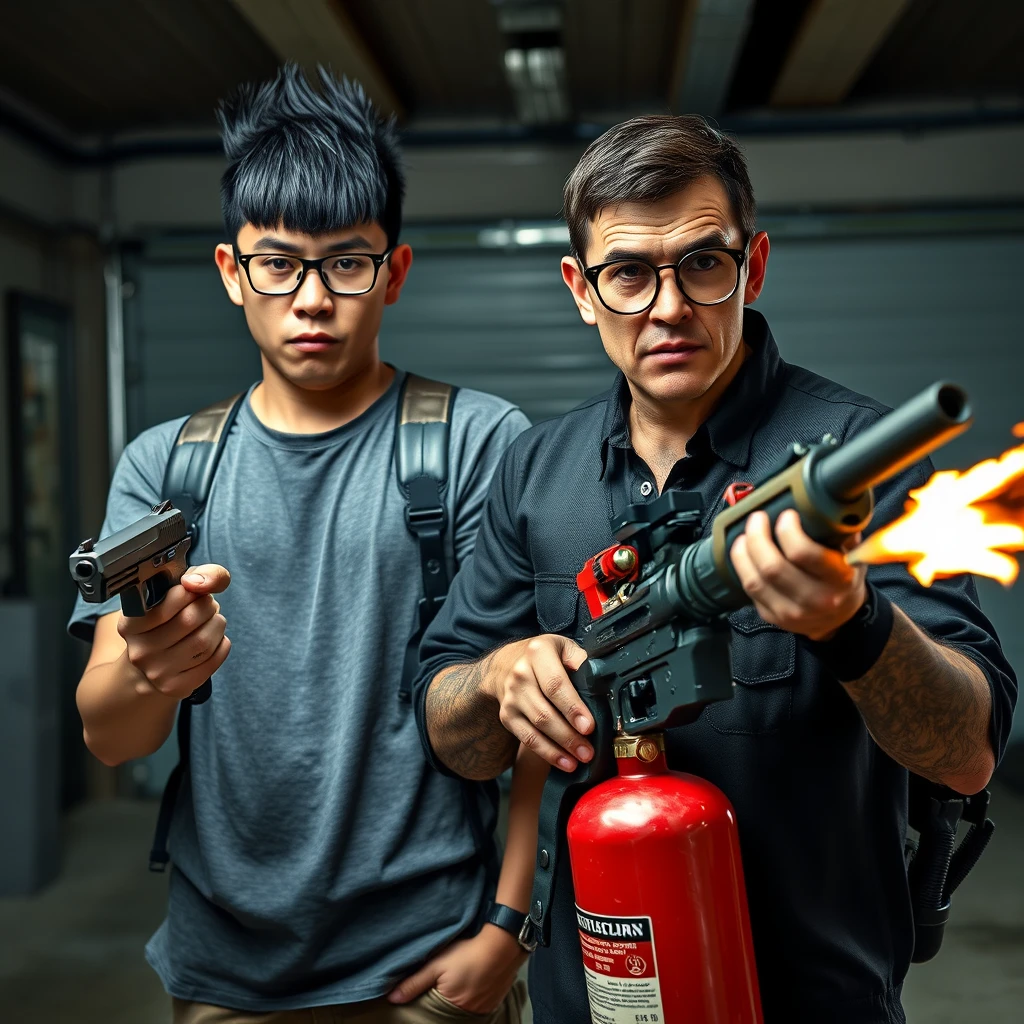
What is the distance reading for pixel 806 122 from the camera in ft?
19.8

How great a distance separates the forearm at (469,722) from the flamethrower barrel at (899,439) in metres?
0.60

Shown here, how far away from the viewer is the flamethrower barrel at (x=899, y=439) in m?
0.81

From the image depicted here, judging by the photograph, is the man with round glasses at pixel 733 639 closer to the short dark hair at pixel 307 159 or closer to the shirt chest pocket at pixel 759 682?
the shirt chest pocket at pixel 759 682

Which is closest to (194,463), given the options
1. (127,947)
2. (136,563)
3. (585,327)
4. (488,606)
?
(136,563)

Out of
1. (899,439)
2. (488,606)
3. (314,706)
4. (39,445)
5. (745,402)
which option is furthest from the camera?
(39,445)

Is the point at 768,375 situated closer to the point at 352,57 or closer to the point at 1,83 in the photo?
the point at 352,57

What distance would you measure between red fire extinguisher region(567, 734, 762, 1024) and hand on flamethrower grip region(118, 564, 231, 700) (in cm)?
59

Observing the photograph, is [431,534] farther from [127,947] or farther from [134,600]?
[127,947]

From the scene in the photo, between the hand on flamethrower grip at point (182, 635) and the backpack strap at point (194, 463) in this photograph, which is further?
the backpack strap at point (194, 463)

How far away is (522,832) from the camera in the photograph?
1.65 metres

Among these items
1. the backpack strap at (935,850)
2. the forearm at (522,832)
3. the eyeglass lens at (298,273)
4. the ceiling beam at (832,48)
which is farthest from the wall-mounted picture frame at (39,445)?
the backpack strap at (935,850)

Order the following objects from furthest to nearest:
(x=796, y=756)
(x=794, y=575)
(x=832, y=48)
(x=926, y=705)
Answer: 1. (x=832, y=48)
2. (x=796, y=756)
3. (x=926, y=705)
4. (x=794, y=575)

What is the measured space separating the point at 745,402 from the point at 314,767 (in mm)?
870

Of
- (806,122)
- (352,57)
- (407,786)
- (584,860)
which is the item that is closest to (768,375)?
(584,860)
